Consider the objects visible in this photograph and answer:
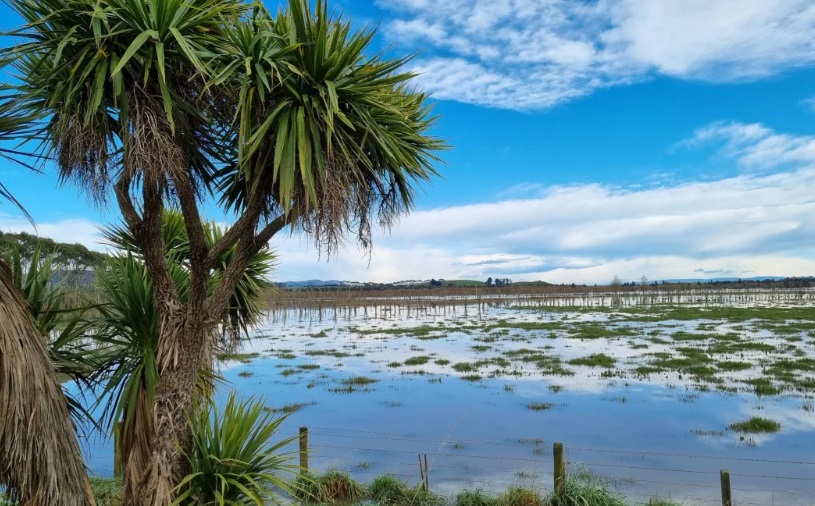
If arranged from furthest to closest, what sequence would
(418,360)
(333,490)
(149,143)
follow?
(418,360), (333,490), (149,143)

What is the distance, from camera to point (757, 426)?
13422mm

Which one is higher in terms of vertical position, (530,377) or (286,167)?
(286,167)

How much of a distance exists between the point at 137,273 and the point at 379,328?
3877cm

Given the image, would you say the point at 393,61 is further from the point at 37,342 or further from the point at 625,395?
the point at 625,395

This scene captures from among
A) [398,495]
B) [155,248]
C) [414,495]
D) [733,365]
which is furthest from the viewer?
[733,365]

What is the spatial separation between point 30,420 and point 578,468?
8392 millimetres

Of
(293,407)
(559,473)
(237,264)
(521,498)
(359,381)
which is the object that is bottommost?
(293,407)

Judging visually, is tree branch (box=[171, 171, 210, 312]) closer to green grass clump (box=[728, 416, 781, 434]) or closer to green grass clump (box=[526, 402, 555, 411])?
green grass clump (box=[526, 402, 555, 411])

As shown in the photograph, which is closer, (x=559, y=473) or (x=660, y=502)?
(x=660, y=502)

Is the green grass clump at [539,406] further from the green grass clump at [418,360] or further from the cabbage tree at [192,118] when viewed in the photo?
the cabbage tree at [192,118]

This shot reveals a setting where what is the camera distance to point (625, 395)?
17.7 m

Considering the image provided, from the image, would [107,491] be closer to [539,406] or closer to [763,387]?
[539,406]

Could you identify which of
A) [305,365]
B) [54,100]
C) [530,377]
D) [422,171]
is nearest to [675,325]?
[530,377]

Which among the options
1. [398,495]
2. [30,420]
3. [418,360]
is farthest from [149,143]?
[418,360]
